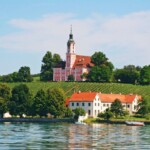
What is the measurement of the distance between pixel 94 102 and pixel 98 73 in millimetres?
39391

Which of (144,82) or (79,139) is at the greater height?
(144,82)

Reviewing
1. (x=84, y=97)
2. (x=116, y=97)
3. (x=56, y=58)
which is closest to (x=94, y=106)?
(x=84, y=97)

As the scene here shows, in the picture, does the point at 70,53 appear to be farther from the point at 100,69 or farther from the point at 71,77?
the point at 100,69

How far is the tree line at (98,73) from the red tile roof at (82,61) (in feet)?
9.81

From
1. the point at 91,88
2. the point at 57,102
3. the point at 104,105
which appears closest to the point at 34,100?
the point at 57,102

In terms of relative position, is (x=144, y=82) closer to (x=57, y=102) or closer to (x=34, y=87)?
(x=34, y=87)

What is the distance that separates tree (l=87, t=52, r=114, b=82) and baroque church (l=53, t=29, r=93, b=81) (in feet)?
14.0

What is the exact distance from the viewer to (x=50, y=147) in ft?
155

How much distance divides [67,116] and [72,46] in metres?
71.9

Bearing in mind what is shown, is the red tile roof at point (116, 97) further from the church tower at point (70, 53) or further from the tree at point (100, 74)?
the church tower at point (70, 53)

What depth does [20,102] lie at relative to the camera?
10762 centimetres

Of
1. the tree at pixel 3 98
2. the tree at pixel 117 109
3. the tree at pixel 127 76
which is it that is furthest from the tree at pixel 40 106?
the tree at pixel 127 76

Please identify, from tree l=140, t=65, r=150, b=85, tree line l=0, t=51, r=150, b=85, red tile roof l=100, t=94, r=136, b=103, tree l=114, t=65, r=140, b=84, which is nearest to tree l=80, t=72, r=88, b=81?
tree line l=0, t=51, r=150, b=85

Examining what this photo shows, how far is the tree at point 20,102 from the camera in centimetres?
10588
